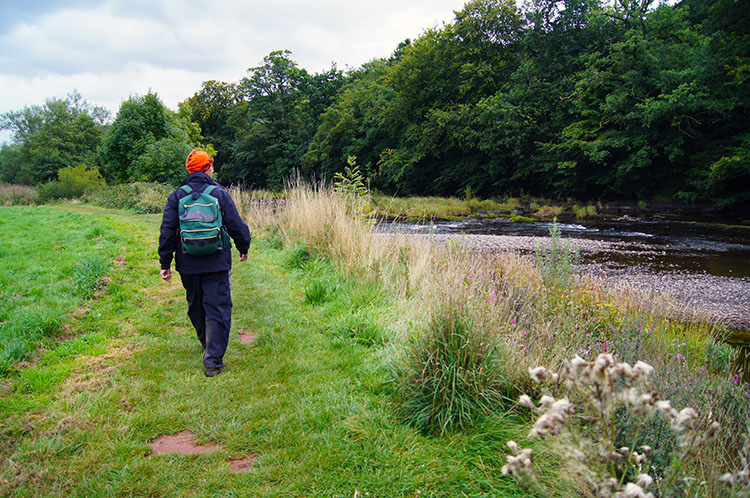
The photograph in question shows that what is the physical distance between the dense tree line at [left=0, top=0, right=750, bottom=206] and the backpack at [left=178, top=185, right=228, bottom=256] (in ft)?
52.8

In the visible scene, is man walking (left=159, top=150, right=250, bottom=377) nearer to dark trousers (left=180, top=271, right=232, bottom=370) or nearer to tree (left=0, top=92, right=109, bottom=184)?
dark trousers (left=180, top=271, right=232, bottom=370)

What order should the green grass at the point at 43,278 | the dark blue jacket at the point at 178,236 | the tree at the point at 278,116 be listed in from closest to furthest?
1. the dark blue jacket at the point at 178,236
2. the green grass at the point at 43,278
3. the tree at the point at 278,116

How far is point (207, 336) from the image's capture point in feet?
13.1

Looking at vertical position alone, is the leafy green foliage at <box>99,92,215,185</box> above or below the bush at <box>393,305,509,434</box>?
above

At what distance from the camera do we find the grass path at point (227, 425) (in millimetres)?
2432

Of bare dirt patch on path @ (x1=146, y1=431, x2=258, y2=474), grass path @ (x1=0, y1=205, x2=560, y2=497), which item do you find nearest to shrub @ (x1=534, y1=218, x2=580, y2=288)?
grass path @ (x1=0, y1=205, x2=560, y2=497)

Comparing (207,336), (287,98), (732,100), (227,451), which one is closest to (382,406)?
(227,451)

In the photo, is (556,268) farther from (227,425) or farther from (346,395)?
(227,425)

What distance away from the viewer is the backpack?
3.70 m

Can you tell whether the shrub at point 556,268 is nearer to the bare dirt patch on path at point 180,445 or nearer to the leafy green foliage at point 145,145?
the bare dirt patch on path at point 180,445

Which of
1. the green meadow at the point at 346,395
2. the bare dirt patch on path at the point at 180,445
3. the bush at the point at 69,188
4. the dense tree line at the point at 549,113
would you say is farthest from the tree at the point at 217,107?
the bare dirt patch on path at the point at 180,445

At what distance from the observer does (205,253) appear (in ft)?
12.4

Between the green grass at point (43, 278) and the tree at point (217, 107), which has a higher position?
the tree at point (217, 107)

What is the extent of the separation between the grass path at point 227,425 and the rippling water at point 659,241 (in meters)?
3.40
